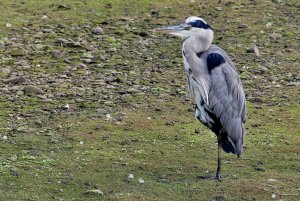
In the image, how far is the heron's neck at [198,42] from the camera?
365 inches

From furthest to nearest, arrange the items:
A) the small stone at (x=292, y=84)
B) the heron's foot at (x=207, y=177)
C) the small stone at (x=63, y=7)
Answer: the small stone at (x=63, y=7) < the small stone at (x=292, y=84) < the heron's foot at (x=207, y=177)

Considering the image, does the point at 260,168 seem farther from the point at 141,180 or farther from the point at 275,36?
the point at 275,36

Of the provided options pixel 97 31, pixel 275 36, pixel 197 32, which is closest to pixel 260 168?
pixel 197 32

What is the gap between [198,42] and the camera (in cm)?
929

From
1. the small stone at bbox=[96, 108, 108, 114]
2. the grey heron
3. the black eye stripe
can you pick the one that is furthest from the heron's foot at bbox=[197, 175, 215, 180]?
the small stone at bbox=[96, 108, 108, 114]

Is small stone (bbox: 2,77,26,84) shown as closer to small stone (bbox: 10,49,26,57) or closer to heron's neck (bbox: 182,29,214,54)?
small stone (bbox: 10,49,26,57)

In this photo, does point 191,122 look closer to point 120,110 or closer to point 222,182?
point 120,110

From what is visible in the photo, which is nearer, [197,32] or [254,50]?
[197,32]

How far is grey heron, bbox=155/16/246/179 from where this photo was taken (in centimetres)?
927

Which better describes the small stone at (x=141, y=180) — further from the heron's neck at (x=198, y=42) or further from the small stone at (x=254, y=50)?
the small stone at (x=254, y=50)

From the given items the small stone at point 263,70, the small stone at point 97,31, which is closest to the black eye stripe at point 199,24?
the small stone at point 263,70

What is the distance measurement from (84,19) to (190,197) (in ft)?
26.0

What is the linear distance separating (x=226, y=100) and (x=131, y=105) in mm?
2477

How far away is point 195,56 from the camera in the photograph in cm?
929
